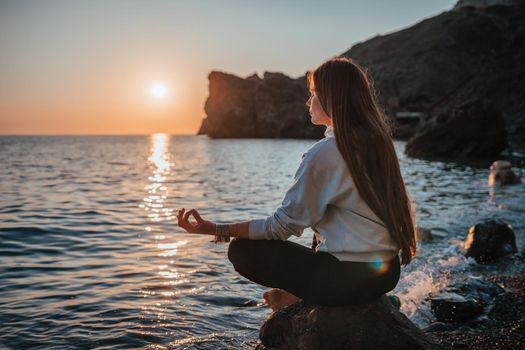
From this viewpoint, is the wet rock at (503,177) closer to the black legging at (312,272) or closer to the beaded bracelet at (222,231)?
the black legging at (312,272)

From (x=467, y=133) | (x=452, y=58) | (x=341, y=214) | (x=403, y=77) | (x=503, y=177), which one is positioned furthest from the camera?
(x=452, y=58)

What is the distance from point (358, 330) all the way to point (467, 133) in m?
45.9

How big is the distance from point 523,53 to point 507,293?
310 ft

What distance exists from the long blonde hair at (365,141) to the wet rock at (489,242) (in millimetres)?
7110

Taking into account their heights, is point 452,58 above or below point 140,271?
above

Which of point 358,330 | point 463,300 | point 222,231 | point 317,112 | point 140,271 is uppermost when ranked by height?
point 317,112

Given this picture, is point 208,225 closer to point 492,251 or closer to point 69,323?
point 69,323

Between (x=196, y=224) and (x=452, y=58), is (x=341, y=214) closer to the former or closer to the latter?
(x=196, y=224)

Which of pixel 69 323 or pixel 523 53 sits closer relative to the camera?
pixel 69 323

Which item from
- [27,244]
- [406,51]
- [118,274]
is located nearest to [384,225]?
[118,274]

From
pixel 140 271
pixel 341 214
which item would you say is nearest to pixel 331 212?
pixel 341 214

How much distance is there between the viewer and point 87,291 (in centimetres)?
771

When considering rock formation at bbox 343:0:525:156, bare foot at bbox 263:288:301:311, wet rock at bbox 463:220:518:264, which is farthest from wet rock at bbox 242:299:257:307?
rock formation at bbox 343:0:525:156

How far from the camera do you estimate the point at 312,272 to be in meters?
3.76
